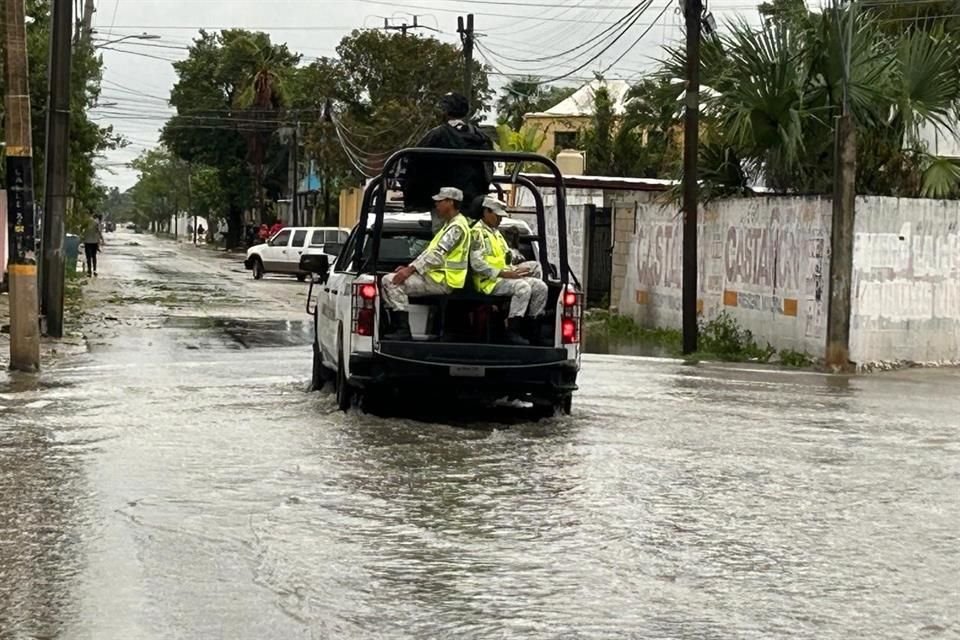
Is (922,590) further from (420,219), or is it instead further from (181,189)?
(181,189)

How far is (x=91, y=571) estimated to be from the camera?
22.9 ft

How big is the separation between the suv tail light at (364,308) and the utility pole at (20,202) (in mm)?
5155

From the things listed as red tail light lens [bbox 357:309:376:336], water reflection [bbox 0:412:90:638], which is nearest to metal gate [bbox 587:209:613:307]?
red tail light lens [bbox 357:309:376:336]

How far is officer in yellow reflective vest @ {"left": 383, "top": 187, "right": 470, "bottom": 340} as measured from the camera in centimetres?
1163

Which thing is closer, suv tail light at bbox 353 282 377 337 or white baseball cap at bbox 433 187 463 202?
suv tail light at bbox 353 282 377 337

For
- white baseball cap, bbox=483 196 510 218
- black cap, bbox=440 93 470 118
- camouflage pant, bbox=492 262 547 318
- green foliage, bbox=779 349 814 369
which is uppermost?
black cap, bbox=440 93 470 118

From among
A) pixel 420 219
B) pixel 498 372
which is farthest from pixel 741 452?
pixel 420 219

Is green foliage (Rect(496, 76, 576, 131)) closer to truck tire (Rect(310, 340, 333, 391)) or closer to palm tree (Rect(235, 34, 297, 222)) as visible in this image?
palm tree (Rect(235, 34, 297, 222))

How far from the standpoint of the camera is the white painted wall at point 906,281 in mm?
19234

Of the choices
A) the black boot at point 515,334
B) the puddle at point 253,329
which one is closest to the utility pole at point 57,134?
the puddle at point 253,329

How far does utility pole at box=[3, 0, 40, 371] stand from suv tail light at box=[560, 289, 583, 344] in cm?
626

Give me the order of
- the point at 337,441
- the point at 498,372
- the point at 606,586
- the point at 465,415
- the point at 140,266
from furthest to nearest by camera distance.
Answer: the point at 140,266 → the point at 465,415 → the point at 498,372 → the point at 337,441 → the point at 606,586

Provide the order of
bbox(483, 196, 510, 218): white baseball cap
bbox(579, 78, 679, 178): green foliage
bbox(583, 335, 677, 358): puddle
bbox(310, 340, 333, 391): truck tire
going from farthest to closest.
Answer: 1. bbox(579, 78, 679, 178): green foliage
2. bbox(583, 335, 677, 358): puddle
3. bbox(310, 340, 333, 391): truck tire
4. bbox(483, 196, 510, 218): white baseball cap

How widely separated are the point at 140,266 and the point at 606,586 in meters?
48.0
